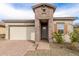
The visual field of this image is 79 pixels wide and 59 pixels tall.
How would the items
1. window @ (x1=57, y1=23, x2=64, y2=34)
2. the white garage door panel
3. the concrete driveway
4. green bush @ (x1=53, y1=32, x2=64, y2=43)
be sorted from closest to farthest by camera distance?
the concrete driveway < green bush @ (x1=53, y1=32, x2=64, y2=43) < window @ (x1=57, y1=23, x2=64, y2=34) < the white garage door panel

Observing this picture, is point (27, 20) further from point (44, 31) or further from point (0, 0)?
point (0, 0)

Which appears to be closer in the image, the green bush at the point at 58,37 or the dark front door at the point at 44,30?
the green bush at the point at 58,37

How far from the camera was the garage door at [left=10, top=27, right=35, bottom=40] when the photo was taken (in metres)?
15.7

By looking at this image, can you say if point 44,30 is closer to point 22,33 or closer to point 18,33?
point 22,33

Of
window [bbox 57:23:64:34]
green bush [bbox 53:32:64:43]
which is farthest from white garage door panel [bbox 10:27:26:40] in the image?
green bush [bbox 53:32:64:43]

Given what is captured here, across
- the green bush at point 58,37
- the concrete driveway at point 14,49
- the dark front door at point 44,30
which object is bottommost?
the concrete driveway at point 14,49

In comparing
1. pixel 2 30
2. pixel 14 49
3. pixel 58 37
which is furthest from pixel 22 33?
pixel 14 49

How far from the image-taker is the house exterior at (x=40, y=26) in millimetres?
13500

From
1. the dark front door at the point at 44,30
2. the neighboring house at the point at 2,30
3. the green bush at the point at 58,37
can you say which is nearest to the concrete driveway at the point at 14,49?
the green bush at the point at 58,37

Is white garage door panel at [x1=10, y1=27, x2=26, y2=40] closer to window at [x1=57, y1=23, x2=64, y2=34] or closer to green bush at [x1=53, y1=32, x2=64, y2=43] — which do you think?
window at [x1=57, y1=23, x2=64, y2=34]

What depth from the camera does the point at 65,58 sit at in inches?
324

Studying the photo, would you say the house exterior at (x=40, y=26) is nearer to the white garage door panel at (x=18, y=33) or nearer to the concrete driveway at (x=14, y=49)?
the white garage door panel at (x=18, y=33)

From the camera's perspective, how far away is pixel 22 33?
15.8 metres

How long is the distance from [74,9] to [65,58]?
224 inches
